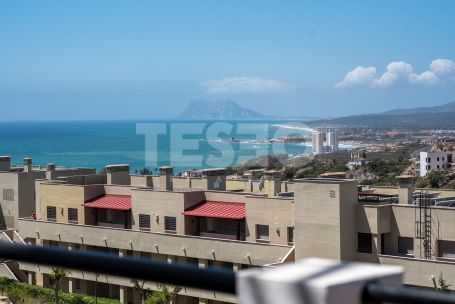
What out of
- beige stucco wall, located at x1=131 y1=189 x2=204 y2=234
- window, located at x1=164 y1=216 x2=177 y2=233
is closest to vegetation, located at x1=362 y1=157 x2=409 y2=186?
beige stucco wall, located at x1=131 y1=189 x2=204 y2=234

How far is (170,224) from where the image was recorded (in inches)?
1255

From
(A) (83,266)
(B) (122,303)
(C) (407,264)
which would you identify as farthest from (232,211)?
(A) (83,266)

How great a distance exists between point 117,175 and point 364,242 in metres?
16.1

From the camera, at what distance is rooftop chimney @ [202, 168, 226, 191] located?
3672cm

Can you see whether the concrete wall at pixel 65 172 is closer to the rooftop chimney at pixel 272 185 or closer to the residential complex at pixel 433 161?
the rooftop chimney at pixel 272 185

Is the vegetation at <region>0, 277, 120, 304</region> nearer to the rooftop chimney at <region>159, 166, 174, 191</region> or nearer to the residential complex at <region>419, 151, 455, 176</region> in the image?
the rooftop chimney at <region>159, 166, 174, 191</region>

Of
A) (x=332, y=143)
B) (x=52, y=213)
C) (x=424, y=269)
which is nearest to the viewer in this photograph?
(x=424, y=269)

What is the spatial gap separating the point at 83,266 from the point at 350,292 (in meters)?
0.82

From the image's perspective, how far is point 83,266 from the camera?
245 centimetres

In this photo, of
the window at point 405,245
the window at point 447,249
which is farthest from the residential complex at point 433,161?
the window at point 447,249

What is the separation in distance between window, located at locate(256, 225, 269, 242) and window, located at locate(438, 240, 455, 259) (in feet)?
21.6

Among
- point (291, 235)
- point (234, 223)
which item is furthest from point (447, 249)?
point (234, 223)

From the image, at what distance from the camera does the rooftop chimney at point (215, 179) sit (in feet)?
120

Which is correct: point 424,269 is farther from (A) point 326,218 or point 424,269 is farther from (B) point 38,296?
(B) point 38,296
